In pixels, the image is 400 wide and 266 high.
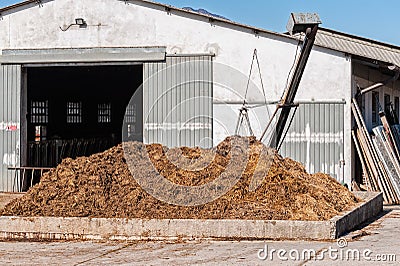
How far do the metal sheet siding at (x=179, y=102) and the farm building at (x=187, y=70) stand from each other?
26 mm

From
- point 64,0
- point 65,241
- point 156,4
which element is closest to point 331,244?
point 65,241

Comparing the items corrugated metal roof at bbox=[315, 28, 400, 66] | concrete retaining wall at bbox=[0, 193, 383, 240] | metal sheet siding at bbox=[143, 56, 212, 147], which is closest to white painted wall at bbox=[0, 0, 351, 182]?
metal sheet siding at bbox=[143, 56, 212, 147]

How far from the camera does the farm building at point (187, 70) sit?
61.2 feet

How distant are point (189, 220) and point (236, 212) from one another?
892 mm

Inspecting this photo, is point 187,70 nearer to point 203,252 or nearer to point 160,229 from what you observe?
point 160,229

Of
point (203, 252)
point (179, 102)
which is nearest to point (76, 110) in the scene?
point (179, 102)

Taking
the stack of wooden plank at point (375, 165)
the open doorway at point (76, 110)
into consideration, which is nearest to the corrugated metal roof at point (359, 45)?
the open doorway at point (76, 110)

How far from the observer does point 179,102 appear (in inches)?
770

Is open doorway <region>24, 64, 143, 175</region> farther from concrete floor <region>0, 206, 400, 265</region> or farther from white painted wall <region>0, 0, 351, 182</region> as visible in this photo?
concrete floor <region>0, 206, 400, 265</region>

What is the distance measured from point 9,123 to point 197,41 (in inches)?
226

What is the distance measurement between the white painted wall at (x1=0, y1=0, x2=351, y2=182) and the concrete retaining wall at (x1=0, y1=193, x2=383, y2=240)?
277 inches

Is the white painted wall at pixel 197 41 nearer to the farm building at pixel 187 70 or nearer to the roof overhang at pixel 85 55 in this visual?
the farm building at pixel 187 70

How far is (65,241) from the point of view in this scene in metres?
11.9

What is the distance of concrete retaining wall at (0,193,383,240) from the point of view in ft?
38.2
